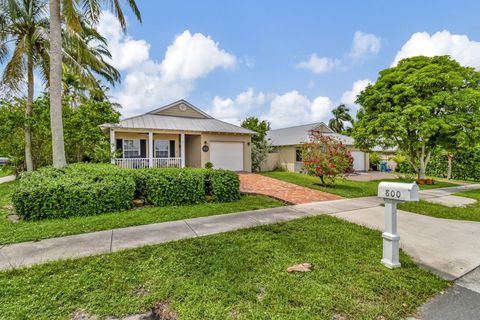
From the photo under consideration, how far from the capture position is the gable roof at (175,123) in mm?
14280

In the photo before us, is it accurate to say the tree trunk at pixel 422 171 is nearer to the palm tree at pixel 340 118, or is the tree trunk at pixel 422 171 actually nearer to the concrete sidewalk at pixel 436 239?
the concrete sidewalk at pixel 436 239

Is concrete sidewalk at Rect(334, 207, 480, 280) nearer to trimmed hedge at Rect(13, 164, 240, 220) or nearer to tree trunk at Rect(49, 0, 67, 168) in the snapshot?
trimmed hedge at Rect(13, 164, 240, 220)

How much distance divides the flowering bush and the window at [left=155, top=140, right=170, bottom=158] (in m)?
10.1

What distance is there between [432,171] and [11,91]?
101 ft

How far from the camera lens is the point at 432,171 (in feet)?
65.4

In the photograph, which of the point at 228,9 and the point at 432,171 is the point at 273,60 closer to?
the point at 228,9

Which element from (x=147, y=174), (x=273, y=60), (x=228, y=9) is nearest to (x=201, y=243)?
(x=147, y=174)

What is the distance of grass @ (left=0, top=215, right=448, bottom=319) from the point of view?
8.38 feet

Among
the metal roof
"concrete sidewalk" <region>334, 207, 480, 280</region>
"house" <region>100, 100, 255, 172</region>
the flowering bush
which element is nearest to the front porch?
"house" <region>100, 100, 255, 172</region>

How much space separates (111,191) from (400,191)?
667 centimetres

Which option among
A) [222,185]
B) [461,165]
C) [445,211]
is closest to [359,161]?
[461,165]

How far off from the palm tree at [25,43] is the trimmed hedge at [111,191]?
30.6 feet

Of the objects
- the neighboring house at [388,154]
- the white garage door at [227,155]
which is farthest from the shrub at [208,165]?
the neighboring house at [388,154]

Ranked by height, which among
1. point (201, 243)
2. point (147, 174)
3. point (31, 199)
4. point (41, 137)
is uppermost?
point (41, 137)
